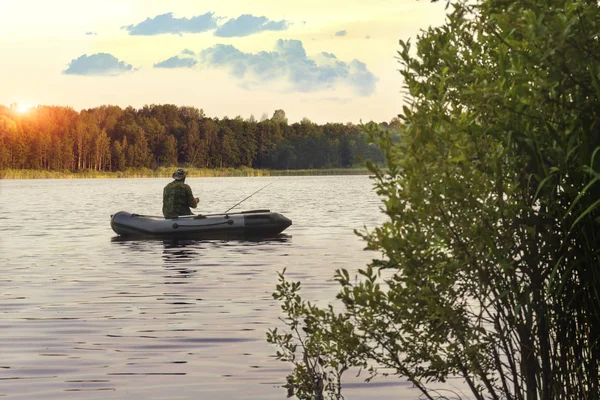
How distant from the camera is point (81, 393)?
24.3 ft

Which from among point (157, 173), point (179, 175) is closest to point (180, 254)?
point (179, 175)

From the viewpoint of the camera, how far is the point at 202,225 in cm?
2175

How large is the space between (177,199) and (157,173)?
11928cm

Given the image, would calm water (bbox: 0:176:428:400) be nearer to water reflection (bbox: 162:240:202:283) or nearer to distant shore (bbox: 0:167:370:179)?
water reflection (bbox: 162:240:202:283)

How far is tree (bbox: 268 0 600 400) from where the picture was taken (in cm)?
436

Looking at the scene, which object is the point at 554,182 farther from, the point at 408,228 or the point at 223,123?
the point at 223,123

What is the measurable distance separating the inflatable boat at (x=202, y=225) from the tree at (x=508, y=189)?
663 inches

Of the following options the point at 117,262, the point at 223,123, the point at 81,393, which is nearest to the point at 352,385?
the point at 81,393

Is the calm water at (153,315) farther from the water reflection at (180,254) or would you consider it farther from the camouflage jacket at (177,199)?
the camouflage jacket at (177,199)

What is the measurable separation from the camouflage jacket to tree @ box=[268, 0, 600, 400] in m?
15.8

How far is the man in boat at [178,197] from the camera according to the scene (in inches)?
806

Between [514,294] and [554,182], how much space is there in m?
0.67

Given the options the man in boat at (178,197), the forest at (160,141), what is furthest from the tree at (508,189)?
the forest at (160,141)

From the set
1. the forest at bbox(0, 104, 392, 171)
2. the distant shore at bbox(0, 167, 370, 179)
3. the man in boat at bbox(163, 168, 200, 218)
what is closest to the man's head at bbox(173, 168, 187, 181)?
the man in boat at bbox(163, 168, 200, 218)
